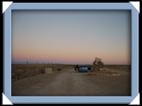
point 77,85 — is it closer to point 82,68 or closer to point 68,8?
point 82,68

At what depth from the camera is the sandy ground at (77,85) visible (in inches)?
220

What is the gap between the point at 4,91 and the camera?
555cm

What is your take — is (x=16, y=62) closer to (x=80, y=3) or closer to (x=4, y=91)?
(x=4, y=91)

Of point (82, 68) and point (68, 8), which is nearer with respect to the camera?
point (68, 8)

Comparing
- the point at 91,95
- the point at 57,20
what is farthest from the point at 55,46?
the point at 91,95

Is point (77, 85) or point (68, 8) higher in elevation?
point (68, 8)

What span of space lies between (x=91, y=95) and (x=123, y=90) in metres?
0.35

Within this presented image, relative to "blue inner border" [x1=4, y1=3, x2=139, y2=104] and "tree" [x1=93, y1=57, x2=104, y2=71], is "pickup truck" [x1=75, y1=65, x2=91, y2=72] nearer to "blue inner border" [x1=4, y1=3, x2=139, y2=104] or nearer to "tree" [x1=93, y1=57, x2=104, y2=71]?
"tree" [x1=93, y1=57, x2=104, y2=71]

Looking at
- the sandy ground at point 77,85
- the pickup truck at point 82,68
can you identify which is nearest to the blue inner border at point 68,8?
the sandy ground at point 77,85

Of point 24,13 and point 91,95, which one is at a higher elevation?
point 24,13

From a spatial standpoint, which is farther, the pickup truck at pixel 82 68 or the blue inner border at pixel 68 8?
the pickup truck at pixel 82 68

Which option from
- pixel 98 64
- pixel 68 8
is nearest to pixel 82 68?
pixel 98 64

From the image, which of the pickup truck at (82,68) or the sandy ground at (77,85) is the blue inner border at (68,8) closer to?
the sandy ground at (77,85)

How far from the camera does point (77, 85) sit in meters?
5.60
